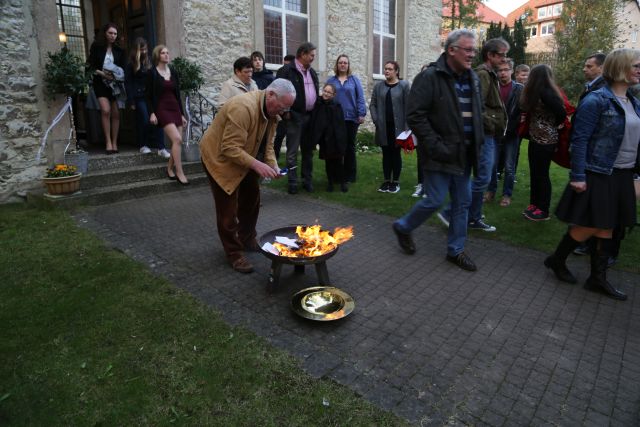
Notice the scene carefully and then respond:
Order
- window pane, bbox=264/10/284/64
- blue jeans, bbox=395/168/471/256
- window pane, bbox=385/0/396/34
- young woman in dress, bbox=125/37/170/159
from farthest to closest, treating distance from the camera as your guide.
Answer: window pane, bbox=385/0/396/34 → window pane, bbox=264/10/284/64 → young woman in dress, bbox=125/37/170/159 → blue jeans, bbox=395/168/471/256

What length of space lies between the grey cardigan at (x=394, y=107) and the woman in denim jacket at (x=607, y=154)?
3.91 meters

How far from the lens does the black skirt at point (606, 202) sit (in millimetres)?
3857

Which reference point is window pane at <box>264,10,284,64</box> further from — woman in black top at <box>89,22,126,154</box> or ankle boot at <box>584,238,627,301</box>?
ankle boot at <box>584,238,627,301</box>

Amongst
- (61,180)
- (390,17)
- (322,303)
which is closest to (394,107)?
(322,303)

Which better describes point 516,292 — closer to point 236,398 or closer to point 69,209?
point 236,398

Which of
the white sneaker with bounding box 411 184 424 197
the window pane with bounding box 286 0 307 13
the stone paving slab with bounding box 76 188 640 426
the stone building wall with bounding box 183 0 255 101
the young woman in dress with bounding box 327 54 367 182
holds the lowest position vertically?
the stone paving slab with bounding box 76 188 640 426

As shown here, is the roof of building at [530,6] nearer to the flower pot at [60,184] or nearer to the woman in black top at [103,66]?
the woman in black top at [103,66]

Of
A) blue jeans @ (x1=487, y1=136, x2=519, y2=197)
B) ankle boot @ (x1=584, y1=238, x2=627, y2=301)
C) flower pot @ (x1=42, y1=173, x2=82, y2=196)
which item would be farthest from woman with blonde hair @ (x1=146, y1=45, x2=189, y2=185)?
ankle boot @ (x1=584, y1=238, x2=627, y2=301)

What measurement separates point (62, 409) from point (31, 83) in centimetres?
608

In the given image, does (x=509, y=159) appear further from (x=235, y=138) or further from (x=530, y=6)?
(x=530, y=6)

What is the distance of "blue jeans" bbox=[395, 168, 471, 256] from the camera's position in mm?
4531

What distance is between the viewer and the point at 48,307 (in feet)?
12.2

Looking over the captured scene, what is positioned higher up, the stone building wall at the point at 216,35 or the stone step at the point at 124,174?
the stone building wall at the point at 216,35

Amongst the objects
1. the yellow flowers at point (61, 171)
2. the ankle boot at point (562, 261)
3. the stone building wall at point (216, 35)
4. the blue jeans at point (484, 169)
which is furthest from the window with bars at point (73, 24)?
the ankle boot at point (562, 261)
